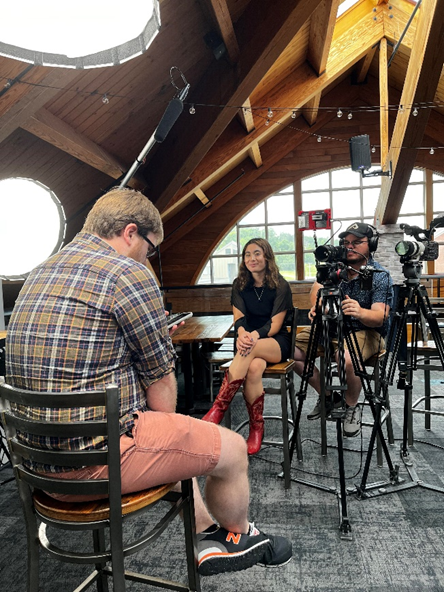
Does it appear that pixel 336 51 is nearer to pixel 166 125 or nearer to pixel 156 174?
pixel 156 174

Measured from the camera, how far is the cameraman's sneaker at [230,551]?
4.38 ft

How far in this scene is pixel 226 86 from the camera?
387cm

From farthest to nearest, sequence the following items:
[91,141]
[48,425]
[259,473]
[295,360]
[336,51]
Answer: [336,51], [91,141], [295,360], [259,473], [48,425]

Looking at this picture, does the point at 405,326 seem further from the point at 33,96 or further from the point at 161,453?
the point at 33,96

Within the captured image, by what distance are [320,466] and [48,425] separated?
1792 mm

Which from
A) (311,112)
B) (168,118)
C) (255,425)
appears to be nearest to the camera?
(255,425)

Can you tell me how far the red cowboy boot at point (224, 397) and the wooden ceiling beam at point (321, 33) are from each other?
141 inches

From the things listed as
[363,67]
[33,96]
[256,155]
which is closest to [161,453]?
[33,96]

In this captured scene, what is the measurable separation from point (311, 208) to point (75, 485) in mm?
9060

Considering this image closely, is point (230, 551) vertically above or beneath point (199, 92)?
beneath

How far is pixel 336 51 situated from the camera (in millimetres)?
6141

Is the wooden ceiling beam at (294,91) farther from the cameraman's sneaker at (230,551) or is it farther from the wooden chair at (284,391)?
the cameraman's sneaker at (230,551)

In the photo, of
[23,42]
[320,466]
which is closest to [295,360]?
[320,466]

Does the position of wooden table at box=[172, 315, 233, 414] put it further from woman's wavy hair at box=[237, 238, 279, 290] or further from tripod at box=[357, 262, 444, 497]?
tripod at box=[357, 262, 444, 497]
